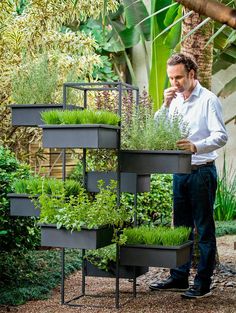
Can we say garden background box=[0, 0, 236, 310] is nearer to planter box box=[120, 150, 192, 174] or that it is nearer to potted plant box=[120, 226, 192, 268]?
planter box box=[120, 150, 192, 174]

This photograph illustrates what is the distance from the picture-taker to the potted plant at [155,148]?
14.1ft

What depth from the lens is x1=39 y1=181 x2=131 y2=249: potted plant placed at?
425cm

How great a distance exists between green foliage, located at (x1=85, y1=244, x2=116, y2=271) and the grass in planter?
864mm

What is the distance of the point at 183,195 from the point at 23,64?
8.93ft

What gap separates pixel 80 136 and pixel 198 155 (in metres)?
0.81

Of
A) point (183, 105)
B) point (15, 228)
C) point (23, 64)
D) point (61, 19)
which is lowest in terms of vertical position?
point (15, 228)

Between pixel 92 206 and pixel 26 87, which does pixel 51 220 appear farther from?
pixel 26 87

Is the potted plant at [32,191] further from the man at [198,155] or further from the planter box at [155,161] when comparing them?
the man at [198,155]

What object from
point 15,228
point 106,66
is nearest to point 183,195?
point 15,228

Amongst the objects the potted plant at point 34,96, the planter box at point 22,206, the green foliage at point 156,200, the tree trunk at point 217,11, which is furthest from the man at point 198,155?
the tree trunk at point 217,11

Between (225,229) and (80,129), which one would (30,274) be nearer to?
(80,129)

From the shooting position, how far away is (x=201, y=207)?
456 centimetres

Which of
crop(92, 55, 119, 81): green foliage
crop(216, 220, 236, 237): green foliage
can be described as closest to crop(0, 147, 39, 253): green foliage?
crop(216, 220, 236, 237): green foliage

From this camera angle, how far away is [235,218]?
9.95 meters
